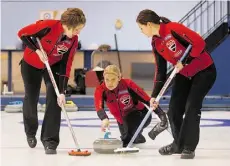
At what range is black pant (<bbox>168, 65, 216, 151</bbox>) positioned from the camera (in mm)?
3029

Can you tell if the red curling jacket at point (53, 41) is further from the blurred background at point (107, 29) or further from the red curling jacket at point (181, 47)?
the blurred background at point (107, 29)

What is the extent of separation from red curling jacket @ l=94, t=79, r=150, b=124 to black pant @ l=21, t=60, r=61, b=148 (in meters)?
0.34

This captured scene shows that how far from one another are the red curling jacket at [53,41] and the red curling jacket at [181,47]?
23.3 inches

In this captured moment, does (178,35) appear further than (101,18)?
No

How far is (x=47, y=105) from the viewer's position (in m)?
3.35

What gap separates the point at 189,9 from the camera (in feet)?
43.0

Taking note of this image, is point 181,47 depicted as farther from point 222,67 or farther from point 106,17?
point 106,17

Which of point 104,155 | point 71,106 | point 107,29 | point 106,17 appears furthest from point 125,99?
point 106,17

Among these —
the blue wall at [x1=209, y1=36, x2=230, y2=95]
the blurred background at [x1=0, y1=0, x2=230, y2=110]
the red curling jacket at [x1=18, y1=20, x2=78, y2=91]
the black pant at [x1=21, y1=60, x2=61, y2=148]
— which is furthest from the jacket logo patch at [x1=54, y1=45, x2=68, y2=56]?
the blurred background at [x1=0, y1=0, x2=230, y2=110]

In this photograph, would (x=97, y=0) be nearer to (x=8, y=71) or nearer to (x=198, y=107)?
(x=8, y=71)

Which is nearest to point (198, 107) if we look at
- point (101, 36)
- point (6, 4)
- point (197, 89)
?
point (197, 89)

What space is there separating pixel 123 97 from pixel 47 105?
0.62 m

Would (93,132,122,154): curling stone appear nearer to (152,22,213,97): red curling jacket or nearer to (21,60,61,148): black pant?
(21,60,61,148): black pant

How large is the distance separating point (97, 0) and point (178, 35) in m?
10.7
